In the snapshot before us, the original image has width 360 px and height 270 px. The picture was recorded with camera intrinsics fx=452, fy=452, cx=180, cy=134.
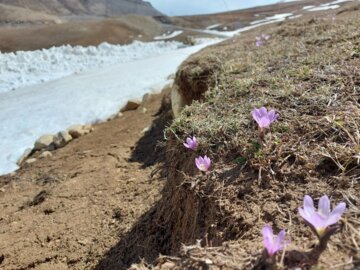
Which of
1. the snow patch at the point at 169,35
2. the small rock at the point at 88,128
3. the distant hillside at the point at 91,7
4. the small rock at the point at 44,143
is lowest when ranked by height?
the small rock at the point at 44,143

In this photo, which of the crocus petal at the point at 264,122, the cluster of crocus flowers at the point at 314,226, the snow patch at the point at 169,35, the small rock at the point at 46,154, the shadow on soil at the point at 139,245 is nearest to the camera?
the cluster of crocus flowers at the point at 314,226

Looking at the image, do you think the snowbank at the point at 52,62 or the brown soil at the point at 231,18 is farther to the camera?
the brown soil at the point at 231,18

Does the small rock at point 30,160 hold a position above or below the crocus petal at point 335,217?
below

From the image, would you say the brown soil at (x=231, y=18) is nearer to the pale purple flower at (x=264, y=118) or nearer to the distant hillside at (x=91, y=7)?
the distant hillside at (x=91, y=7)

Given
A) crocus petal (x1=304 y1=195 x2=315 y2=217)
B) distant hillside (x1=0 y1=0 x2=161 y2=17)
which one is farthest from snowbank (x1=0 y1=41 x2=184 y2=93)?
distant hillside (x1=0 y1=0 x2=161 y2=17)

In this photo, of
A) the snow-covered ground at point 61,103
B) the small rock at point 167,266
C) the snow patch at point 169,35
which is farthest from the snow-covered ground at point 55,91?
the snow patch at point 169,35

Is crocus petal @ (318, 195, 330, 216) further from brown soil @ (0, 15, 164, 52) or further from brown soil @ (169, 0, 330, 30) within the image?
brown soil @ (169, 0, 330, 30)

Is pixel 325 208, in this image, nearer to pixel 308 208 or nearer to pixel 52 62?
pixel 308 208
